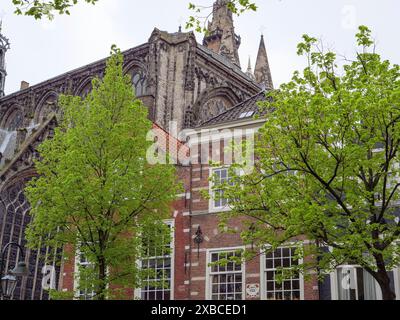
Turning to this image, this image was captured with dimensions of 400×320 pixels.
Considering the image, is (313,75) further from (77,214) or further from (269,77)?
(269,77)

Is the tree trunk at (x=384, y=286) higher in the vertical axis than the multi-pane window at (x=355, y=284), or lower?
lower

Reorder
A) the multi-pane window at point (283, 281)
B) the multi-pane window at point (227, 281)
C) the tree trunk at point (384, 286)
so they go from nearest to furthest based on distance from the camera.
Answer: the tree trunk at point (384, 286)
the multi-pane window at point (283, 281)
the multi-pane window at point (227, 281)

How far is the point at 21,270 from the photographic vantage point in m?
13.9

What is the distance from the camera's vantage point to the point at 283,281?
1543 cm

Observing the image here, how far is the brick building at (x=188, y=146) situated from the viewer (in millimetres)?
15969

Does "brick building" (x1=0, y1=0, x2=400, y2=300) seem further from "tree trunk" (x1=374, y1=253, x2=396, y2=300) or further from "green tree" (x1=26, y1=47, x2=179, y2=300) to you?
"tree trunk" (x1=374, y1=253, x2=396, y2=300)

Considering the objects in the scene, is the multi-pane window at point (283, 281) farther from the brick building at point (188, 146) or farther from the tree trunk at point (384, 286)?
the tree trunk at point (384, 286)

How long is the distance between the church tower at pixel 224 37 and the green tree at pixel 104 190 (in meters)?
40.2

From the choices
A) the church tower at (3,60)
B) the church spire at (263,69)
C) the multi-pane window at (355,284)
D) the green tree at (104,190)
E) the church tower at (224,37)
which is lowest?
the multi-pane window at (355,284)

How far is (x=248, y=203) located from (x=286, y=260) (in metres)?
3.67

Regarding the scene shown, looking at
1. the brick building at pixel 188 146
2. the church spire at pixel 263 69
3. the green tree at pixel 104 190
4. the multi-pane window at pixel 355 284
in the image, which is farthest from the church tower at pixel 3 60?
the multi-pane window at pixel 355 284

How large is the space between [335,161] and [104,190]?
17.6 ft

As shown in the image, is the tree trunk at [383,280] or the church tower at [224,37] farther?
the church tower at [224,37]

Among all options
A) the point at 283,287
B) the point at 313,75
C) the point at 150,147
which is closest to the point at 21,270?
the point at 150,147
